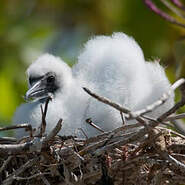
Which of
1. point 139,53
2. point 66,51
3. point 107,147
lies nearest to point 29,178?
point 107,147

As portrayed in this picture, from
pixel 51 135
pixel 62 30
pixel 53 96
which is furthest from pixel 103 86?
pixel 62 30

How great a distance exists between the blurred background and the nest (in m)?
1.13

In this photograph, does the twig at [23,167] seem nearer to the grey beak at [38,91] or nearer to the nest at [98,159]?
the nest at [98,159]

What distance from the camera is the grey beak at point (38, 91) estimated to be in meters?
4.25

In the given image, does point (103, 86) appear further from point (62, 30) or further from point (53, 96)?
point (62, 30)

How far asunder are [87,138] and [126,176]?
31 centimetres

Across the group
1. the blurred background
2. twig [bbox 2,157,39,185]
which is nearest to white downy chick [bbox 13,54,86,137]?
twig [bbox 2,157,39,185]

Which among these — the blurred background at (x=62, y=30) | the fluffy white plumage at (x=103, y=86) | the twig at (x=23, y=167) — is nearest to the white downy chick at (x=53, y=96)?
the fluffy white plumage at (x=103, y=86)

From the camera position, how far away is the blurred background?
5.08m

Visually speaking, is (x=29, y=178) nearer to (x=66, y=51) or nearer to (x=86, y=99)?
(x=86, y=99)

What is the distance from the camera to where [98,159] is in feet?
11.9

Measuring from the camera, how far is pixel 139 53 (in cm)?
417

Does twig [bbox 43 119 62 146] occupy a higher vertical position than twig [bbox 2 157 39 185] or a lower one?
higher

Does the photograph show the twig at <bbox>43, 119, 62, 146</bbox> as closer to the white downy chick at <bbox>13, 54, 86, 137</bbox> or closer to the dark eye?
the white downy chick at <bbox>13, 54, 86, 137</bbox>
